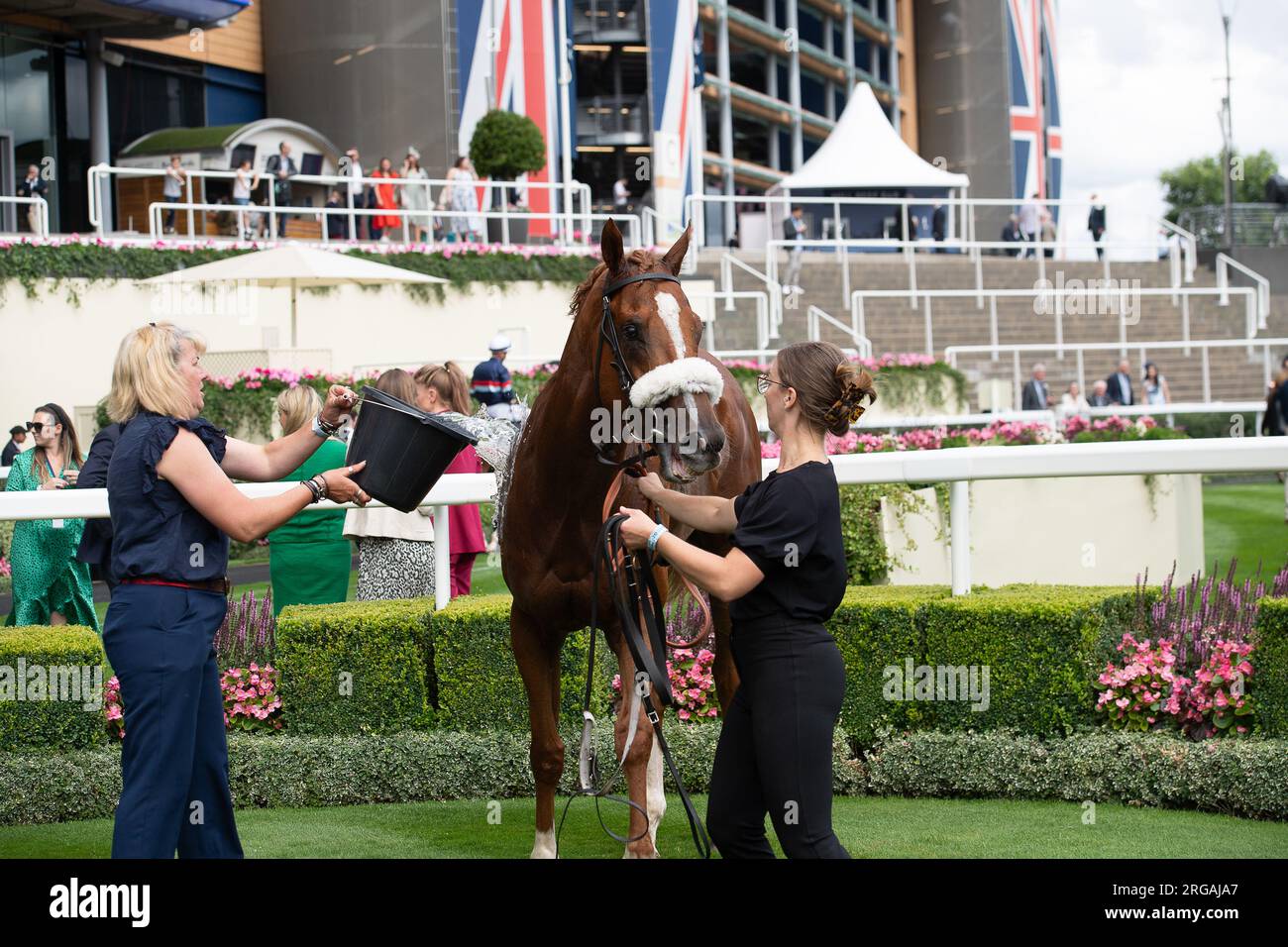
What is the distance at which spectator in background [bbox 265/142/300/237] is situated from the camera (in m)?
20.5

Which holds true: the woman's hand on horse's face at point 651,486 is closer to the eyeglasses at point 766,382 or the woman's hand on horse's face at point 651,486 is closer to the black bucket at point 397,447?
the eyeglasses at point 766,382

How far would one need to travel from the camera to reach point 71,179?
2502cm

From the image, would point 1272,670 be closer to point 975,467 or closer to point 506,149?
point 975,467

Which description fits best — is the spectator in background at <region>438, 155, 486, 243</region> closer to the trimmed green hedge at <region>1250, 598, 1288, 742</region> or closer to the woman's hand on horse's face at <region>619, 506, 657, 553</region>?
the trimmed green hedge at <region>1250, 598, 1288, 742</region>

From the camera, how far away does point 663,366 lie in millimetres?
3713

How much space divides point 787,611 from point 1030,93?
47.7m

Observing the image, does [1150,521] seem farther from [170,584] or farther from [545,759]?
[170,584]

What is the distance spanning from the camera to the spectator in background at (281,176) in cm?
2045

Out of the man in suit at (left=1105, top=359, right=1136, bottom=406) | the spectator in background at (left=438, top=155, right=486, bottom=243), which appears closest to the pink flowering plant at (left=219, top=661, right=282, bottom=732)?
the man in suit at (left=1105, top=359, right=1136, bottom=406)

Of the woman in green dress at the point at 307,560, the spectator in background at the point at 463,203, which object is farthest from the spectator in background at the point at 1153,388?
the woman in green dress at the point at 307,560

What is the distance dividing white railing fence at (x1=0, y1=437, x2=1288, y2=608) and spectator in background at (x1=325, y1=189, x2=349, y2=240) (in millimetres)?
16398

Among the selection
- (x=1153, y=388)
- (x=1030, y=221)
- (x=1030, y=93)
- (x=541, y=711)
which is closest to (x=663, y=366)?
(x=541, y=711)
